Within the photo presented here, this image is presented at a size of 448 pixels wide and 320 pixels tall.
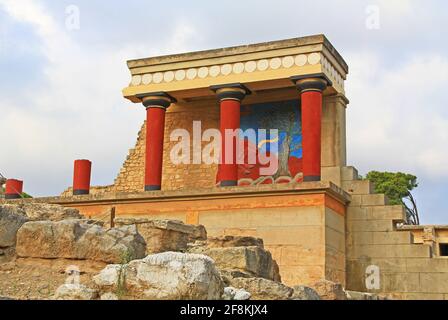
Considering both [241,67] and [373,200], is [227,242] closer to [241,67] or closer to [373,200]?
[373,200]

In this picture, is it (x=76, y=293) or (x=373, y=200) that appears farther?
(x=373, y=200)

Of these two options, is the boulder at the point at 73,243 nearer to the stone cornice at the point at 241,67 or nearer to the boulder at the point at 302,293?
the boulder at the point at 302,293

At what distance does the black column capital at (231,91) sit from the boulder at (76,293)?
36.1 feet

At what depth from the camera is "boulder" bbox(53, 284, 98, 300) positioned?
5996 millimetres

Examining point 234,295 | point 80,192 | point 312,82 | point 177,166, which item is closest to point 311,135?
point 312,82

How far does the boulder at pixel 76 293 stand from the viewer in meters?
6.00

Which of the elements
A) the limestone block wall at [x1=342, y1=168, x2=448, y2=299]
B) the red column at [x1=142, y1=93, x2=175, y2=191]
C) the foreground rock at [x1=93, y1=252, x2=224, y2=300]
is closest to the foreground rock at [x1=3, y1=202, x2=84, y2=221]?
the foreground rock at [x1=93, y1=252, x2=224, y2=300]

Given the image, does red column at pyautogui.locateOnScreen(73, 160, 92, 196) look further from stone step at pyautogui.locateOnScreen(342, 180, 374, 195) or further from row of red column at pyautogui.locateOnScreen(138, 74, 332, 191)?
stone step at pyautogui.locateOnScreen(342, 180, 374, 195)

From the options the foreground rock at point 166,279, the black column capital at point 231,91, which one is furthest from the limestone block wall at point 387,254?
the foreground rock at point 166,279

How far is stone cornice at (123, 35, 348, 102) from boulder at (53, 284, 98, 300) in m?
10.7

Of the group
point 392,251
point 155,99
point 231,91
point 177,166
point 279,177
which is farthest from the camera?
point 177,166

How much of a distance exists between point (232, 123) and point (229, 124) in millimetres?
82

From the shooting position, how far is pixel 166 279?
5820mm
